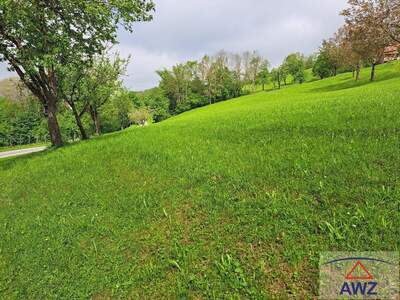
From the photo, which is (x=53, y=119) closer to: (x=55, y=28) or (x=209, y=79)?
(x=55, y=28)

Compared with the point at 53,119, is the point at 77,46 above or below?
above

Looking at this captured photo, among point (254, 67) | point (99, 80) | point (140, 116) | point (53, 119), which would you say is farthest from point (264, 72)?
point (53, 119)

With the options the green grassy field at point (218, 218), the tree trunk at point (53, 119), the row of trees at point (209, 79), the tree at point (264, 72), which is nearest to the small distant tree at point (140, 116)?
the row of trees at point (209, 79)

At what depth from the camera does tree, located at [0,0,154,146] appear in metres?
8.33

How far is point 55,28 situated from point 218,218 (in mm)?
11390

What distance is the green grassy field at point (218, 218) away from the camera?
2.60 meters

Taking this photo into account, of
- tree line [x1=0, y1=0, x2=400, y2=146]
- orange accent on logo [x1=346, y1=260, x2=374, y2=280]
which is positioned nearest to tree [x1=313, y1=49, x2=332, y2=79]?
tree line [x1=0, y1=0, x2=400, y2=146]

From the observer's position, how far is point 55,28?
30.7 ft

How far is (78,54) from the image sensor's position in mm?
10305

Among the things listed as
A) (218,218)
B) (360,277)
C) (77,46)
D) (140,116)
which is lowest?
(360,277)

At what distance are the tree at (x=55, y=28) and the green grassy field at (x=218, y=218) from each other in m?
6.25

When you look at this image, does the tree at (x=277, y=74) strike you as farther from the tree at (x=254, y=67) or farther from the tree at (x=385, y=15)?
the tree at (x=385, y=15)

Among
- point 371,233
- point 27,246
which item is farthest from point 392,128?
point 27,246

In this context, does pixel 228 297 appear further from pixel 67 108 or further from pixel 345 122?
pixel 67 108
